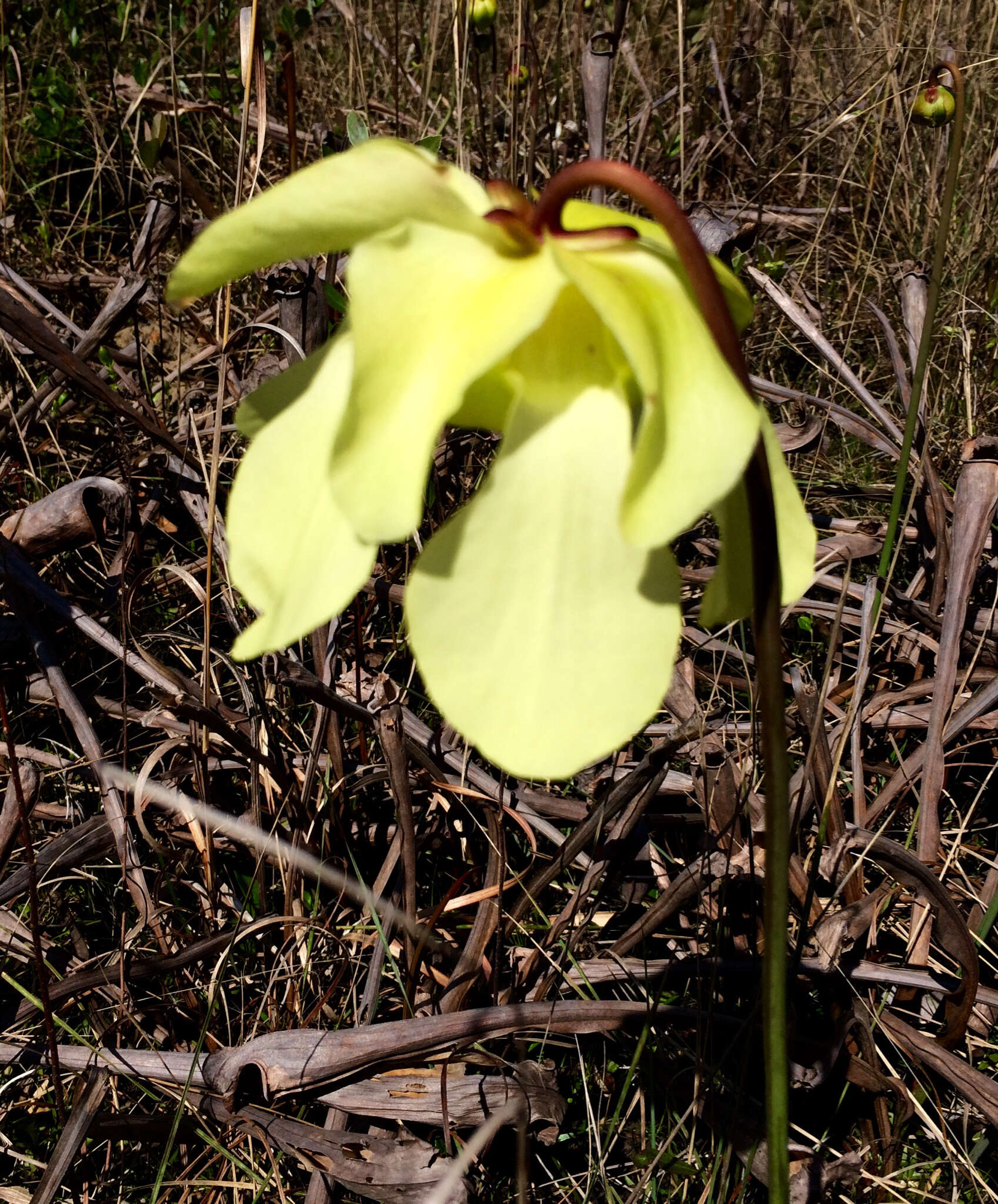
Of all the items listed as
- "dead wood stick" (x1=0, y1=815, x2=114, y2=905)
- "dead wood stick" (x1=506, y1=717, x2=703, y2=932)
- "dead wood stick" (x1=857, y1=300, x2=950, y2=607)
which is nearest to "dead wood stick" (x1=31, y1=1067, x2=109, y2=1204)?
"dead wood stick" (x1=0, y1=815, x2=114, y2=905)

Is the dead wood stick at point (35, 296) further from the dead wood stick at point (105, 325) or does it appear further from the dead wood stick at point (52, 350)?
Answer: the dead wood stick at point (52, 350)

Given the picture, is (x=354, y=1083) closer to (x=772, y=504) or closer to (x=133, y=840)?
(x=133, y=840)

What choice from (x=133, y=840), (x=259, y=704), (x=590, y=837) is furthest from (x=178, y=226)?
(x=590, y=837)

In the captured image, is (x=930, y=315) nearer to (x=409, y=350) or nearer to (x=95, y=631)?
(x=409, y=350)

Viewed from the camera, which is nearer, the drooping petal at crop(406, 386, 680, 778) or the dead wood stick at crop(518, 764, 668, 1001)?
the drooping petal at crop(406, 386, 680, 778)

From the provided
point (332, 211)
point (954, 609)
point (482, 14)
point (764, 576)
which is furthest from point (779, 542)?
point (482, 14)

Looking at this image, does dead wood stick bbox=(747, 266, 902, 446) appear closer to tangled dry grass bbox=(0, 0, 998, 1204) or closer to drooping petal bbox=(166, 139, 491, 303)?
tangled dry grass bbox=(0, 0, 998, 1204)
